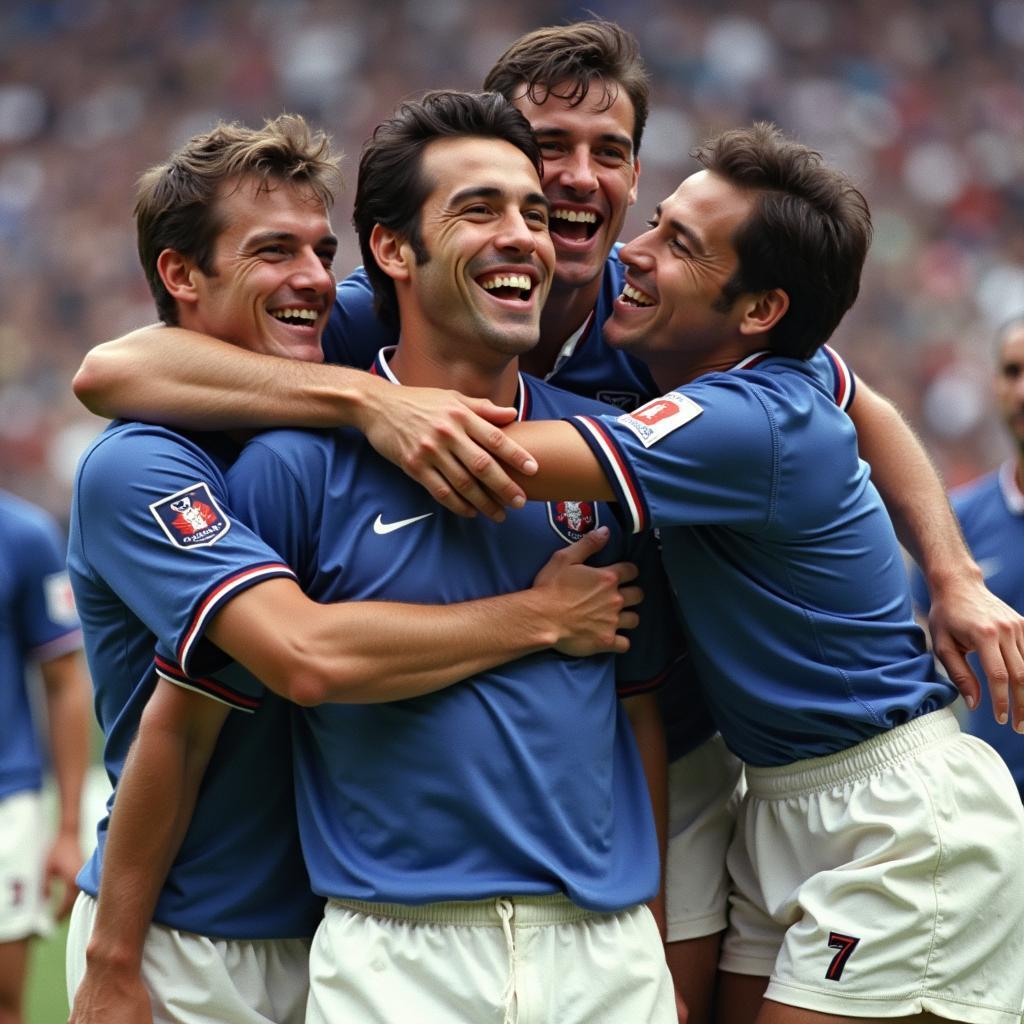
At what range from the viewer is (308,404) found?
10.1 ft

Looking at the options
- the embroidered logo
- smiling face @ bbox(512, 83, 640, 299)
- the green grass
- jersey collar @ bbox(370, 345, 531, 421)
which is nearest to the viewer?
the embroidered logo

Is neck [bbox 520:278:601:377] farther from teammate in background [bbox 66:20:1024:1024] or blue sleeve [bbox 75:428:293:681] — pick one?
blue sleeve [bbox 75:428:293:681]

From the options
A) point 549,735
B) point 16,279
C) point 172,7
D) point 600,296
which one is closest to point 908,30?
point 172,7

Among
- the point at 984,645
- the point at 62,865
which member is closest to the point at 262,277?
the point at 984,645

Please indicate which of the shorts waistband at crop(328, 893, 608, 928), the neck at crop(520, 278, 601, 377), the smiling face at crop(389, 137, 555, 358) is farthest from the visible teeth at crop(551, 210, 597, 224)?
the shorts waistband at crop(328, 893, 608, 928)

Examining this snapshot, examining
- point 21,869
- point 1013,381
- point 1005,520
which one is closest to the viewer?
point 21,869

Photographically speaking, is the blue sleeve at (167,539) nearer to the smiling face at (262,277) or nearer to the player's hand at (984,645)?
the smiling face at (262,277)

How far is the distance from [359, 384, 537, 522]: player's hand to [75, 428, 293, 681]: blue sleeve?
1.00ft

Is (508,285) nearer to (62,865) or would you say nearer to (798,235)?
(798,235)

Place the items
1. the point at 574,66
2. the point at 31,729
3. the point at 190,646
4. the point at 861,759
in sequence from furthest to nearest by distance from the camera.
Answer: the point at 31,729
the point at 574,66
the point at 861,759
the point at 190,646

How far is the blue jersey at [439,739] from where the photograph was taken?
291 cm

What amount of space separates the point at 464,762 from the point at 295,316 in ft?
3.56

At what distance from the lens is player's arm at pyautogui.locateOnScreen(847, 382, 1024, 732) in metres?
3.46

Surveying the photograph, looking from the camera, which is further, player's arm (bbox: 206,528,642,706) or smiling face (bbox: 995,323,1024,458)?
smiling face (bbox: 995,323,1024,458)
